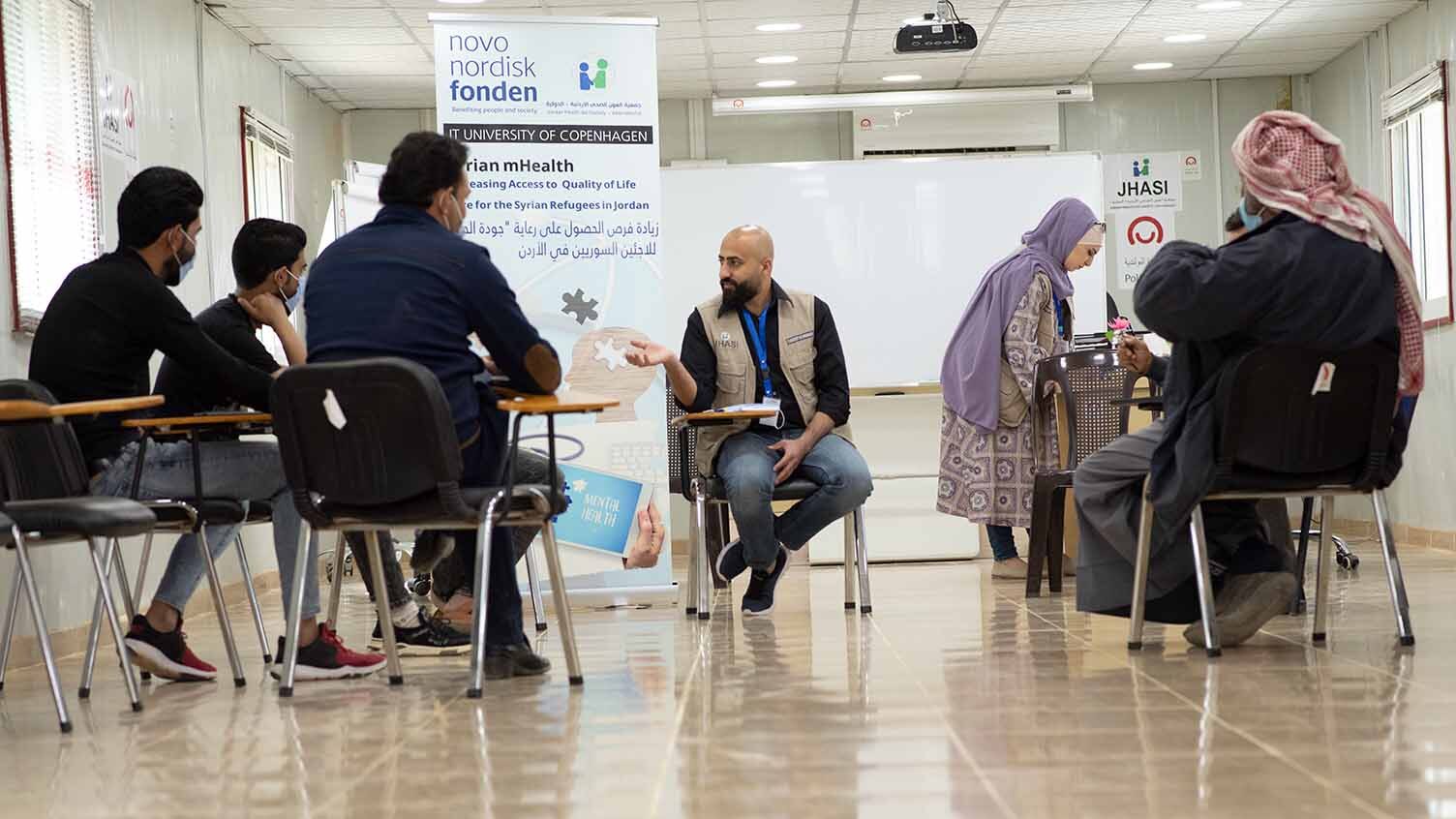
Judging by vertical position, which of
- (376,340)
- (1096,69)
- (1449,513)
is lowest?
(1449,513)

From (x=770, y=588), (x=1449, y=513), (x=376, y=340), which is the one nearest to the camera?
(x=376, y=340)

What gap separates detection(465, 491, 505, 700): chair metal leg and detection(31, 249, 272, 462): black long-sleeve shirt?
0.90 meters

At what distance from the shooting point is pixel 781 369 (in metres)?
5.56

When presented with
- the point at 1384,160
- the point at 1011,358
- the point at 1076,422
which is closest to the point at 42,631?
the point at 1076,422

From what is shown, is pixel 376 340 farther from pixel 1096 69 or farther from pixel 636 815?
pixel 1096 69

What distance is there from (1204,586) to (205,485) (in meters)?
2.39

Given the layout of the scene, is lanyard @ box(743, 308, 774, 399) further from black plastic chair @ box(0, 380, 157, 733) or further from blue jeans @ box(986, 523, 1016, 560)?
black plastic chair @ box(0, 380, 157, 733)

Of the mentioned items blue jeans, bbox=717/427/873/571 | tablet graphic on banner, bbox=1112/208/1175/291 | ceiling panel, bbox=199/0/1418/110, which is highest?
ceiling panel, bbox=199/0/1418/110

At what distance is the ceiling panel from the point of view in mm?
8344

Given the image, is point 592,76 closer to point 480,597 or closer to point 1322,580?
point 480,597

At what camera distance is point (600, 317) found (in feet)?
19.8

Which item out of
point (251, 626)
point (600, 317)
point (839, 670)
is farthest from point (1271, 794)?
point (251, 626)

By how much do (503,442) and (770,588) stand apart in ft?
6.17

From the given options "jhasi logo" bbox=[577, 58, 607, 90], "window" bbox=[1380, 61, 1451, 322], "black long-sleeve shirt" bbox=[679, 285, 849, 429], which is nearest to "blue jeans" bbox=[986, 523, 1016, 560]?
"black long-sleeve shirt" bbox=[679, 285, 849, 429]
